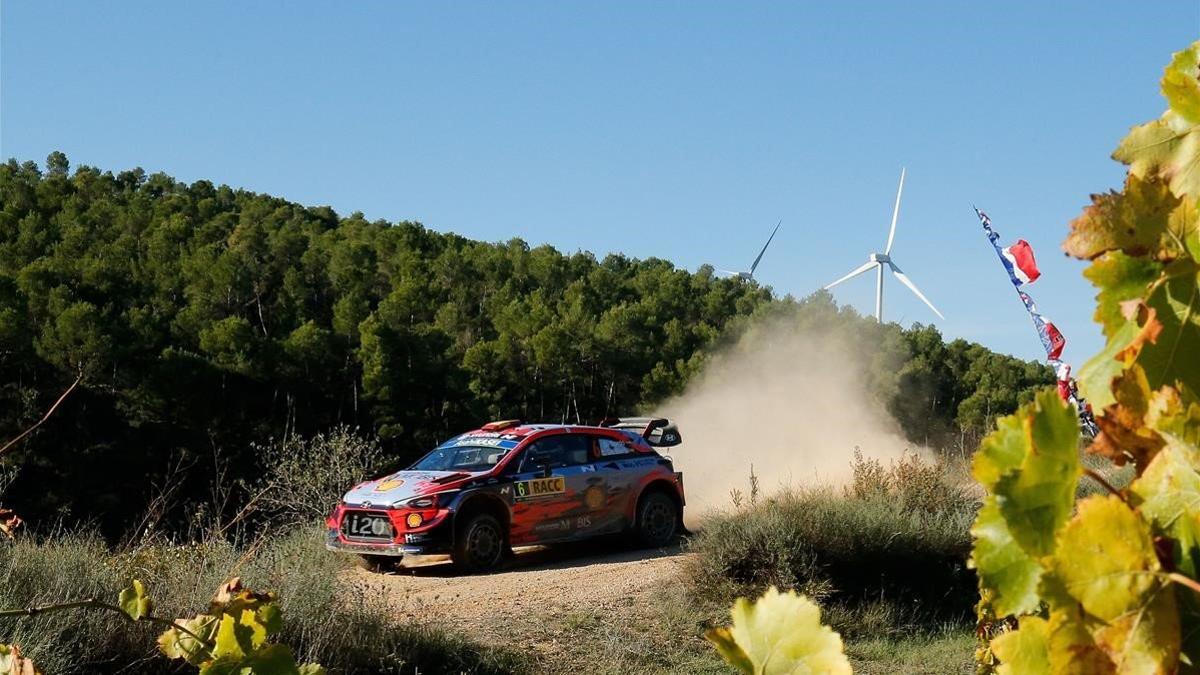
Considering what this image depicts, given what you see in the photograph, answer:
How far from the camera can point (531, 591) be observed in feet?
39.5

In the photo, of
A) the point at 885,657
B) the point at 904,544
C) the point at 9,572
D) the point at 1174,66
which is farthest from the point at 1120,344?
the point at 904,544

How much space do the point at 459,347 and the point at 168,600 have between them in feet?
121

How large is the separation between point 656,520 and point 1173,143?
47.6 ft

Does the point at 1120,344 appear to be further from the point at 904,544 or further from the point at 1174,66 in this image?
the point at 904,544

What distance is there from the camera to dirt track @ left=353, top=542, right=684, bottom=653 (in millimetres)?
10469

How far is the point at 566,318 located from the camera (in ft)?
152

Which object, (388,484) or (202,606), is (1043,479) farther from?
(388,484)

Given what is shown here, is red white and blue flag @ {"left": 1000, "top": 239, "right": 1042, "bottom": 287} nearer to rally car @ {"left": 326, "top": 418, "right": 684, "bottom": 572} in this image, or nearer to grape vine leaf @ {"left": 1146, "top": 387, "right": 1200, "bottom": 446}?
rally car @ {"left": 326, "top": 418, "right": 684, "bottom": 572}

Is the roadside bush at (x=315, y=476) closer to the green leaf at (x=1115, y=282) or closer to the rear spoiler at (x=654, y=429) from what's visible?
the rear spoiler at (x=654, y=429)

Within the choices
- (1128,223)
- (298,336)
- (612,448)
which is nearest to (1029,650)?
(1128,223)

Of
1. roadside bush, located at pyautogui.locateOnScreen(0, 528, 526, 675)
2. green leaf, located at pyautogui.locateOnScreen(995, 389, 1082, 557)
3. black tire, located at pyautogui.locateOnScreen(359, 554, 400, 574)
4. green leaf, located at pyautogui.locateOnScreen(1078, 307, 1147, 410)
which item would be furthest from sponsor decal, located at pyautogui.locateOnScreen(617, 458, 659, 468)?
green leaf, located at pyautogui.locateOnScreen(995, 389, 1082, 557)

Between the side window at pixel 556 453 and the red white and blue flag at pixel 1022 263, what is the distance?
5.28 metres

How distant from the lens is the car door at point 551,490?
45.3 ft

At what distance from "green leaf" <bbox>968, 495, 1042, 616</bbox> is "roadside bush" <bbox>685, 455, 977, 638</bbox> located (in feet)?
35.7
